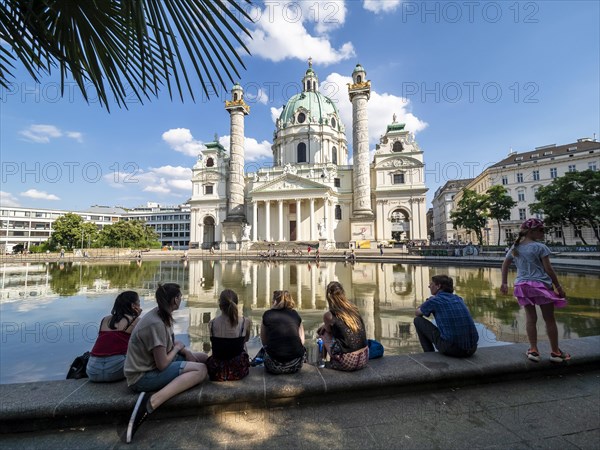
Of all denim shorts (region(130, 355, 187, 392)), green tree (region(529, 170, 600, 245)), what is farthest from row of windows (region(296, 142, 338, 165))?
denim shorts (region(130, 355, 187, 392))

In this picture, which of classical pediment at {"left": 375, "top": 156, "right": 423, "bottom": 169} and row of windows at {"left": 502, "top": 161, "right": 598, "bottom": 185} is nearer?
row of windows at {"left": 502, "top": 161, "right": 598, "bottom": 185}

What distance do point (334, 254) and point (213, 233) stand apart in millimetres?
31371

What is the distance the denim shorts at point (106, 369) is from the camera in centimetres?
291

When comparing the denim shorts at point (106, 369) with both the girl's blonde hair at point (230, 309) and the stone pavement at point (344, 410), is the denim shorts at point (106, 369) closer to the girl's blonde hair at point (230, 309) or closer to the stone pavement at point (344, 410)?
the stone pavement at point (344, 410)

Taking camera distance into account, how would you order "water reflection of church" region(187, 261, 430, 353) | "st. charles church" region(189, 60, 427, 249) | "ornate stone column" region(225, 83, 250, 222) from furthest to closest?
"ornate stone column" region(225, 83, 250, 222), "st. charles church" region(189, 60, 427, 249), "water reflection of church" region(187, 261, 430, 353)

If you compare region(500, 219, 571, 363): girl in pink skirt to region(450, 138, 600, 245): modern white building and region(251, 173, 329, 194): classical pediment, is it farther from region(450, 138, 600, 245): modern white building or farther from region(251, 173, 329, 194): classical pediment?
region(450, 138, 600, 245): modern white building

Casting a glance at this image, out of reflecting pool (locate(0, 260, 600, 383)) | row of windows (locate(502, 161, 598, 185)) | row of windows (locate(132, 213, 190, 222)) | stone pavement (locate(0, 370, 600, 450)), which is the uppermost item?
row of windows (locate(502, 161, 598, 185))

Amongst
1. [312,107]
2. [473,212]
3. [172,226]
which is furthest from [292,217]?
[172,226]

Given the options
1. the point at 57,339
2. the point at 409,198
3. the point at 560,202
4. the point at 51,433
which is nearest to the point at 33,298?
the point at 57,339

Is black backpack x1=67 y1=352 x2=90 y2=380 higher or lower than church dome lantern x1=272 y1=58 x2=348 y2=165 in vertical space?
lower

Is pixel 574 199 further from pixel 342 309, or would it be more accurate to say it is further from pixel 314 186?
pixel 342 309

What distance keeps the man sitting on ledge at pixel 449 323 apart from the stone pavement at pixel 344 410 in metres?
0.16

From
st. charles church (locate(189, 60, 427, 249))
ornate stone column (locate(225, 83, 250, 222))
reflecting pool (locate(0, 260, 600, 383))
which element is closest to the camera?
reflecting pool (locate(0, 260, 600, 383))

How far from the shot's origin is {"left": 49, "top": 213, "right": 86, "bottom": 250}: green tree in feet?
171
